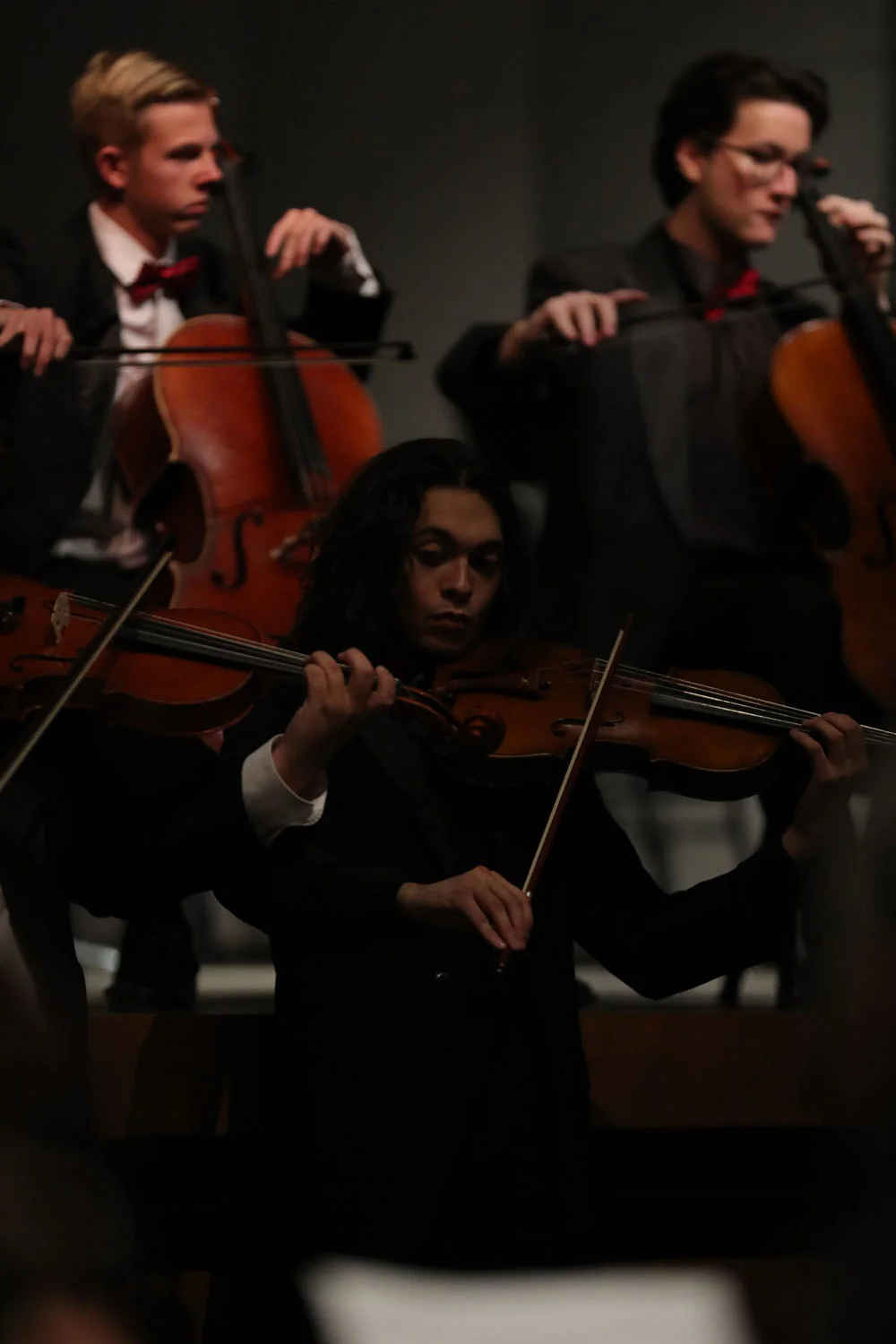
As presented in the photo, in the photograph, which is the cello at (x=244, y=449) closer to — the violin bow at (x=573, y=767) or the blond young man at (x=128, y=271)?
the blond young man at (x=128, y=271)

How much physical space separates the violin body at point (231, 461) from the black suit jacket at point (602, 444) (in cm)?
10

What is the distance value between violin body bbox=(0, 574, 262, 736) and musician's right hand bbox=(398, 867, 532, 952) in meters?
0.17

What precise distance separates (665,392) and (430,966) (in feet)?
1.91

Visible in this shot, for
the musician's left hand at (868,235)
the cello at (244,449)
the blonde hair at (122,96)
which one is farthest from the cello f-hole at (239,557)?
the musician's left hand at (868,235)

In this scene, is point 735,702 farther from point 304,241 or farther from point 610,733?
point 304,241

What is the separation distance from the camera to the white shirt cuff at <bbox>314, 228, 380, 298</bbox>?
54.9 inches

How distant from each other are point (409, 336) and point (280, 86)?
0.23 metres

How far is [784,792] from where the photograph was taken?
1105mm

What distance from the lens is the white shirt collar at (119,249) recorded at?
1.37 metres

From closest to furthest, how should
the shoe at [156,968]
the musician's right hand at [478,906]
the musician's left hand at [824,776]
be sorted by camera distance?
the musician's right hand at [478,906], the musician's left hand at [824,776], the shoe at [156,968]

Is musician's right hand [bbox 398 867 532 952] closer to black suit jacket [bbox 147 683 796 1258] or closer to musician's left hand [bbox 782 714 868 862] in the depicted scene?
black suit jacket [bbox 147 683 796 1258]

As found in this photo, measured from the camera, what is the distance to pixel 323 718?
104 centimetres

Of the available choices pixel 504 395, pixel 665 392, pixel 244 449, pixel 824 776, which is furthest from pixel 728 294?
pixel 824 776

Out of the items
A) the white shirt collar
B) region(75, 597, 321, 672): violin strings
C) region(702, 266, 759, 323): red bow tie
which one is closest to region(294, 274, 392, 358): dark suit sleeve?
the white shirt collar
